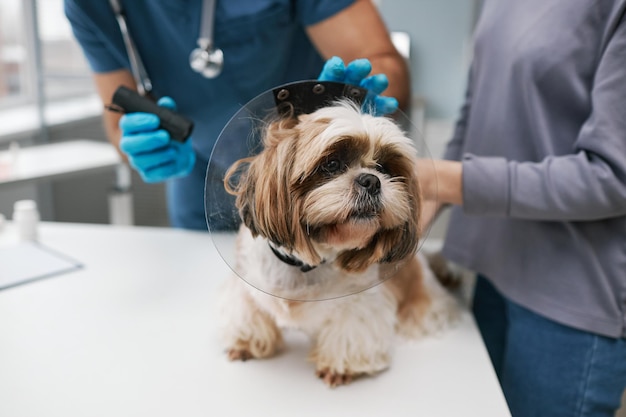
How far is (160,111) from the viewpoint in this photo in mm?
1143

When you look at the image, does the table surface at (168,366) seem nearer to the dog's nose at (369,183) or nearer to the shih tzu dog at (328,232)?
the shih tzu dog at (328,232)

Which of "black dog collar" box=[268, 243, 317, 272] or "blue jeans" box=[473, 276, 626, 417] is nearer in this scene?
"black dog collar" box=[268, 243, 317, 272]

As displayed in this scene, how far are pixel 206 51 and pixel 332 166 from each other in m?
0.66

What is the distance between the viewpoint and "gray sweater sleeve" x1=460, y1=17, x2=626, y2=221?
36.7 inches

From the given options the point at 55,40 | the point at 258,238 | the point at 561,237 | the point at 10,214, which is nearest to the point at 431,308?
the point at 561,237

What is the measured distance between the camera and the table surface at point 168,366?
0.93 m

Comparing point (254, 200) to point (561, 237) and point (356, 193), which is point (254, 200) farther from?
point (561, 237)

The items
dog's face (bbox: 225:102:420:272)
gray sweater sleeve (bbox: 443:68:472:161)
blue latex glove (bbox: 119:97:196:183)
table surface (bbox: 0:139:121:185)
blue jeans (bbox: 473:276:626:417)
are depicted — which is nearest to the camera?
dog's face (bbox: 225:102:420:272)

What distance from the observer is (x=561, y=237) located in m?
1.09

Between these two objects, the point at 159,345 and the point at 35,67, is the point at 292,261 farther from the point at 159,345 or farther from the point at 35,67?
the point at 35,67

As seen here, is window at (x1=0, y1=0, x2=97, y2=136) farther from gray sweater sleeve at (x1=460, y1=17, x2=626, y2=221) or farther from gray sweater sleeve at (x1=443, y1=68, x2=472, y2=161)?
gray sweater sleeve at (x1=460, y1=17, x2=626, y2=221)

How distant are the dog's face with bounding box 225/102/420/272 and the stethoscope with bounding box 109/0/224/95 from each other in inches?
22.8

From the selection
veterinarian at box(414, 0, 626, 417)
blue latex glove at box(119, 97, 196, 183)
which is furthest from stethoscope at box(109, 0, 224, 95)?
veterinarian at box(414, 0, 626, 417)

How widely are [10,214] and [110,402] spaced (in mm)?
2402
